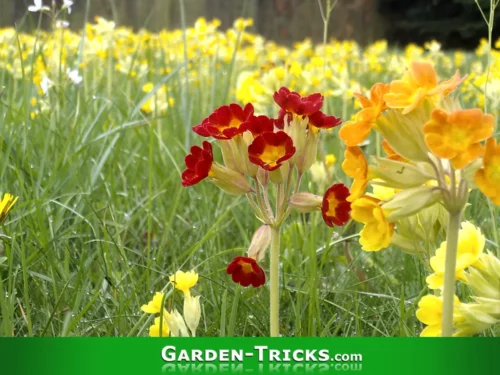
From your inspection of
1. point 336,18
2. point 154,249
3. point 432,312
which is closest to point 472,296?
Result: point 432,312

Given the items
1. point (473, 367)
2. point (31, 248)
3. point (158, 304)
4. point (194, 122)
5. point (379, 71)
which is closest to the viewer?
point (473, 367)

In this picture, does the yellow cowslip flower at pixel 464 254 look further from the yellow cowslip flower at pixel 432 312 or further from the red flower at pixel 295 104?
the red flower at pixel 295 104

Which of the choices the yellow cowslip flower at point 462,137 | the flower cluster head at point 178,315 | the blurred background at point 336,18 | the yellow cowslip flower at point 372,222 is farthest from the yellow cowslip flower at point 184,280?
the blurred background at point 336,18

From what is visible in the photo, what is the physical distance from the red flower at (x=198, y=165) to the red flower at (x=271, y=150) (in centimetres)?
5

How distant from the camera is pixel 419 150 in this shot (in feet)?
1.86

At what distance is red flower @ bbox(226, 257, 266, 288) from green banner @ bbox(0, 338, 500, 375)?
4.5 inches

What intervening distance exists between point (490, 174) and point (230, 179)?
0.89 feet

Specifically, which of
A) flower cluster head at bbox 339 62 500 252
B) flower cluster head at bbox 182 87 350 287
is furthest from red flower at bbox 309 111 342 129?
flower cluster head at bbox 339 62 500 252

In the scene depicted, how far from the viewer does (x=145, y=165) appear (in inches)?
71.6

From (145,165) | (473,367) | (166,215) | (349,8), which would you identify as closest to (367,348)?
(473,367)

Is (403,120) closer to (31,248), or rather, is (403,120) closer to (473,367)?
(473,367)

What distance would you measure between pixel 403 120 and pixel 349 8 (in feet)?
17.9

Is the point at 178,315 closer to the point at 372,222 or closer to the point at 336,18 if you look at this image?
the point at 372,222

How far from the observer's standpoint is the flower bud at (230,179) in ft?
2.32
